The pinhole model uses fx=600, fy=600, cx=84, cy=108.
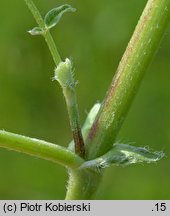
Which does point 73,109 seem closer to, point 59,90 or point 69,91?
point 69,91

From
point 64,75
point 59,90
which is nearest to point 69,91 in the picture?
point 64,75

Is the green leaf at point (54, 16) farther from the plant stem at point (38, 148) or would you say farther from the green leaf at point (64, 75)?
the plant stem at point (38, 148)

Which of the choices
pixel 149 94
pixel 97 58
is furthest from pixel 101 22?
pixel 149 94

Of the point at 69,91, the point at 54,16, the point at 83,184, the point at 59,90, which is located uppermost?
the point at 59,90

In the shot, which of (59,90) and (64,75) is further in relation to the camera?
(59,90)

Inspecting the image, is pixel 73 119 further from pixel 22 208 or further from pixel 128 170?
pixel 128 170

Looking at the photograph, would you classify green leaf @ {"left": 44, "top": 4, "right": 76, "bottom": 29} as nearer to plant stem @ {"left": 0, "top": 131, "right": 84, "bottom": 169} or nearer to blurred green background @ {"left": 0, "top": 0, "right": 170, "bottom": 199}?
plant stem @ {"left": 0, "top": 131, "right": 84, "bottom": 169}
